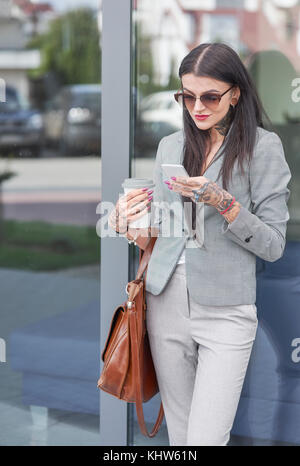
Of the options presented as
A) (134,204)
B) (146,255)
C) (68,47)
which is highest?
(68,47)

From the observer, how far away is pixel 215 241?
6.59ft

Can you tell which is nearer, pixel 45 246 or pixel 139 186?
pixel 139 186

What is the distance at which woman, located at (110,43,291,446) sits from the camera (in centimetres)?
193

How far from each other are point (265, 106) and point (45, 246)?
1.40 meters

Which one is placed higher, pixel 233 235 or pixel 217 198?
pixel 217 198

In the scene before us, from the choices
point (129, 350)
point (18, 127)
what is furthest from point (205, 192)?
point (18, 127)

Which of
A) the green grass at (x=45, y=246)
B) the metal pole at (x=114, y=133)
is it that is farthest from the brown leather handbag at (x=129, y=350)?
the green grass at (x=45, y=246)

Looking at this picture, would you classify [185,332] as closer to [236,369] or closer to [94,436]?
[236,369]

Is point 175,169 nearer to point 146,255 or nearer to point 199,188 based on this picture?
point 199,188

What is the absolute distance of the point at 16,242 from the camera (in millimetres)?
3275

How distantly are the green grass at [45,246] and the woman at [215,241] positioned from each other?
37.0 inches

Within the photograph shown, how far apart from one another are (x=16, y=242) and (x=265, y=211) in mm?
1674

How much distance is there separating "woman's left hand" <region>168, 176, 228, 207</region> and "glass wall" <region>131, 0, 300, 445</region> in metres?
0.78

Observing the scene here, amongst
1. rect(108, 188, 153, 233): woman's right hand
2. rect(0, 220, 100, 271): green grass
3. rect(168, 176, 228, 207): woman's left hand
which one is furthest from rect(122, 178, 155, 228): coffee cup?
rect(0, 220, 100, 271): green grass
